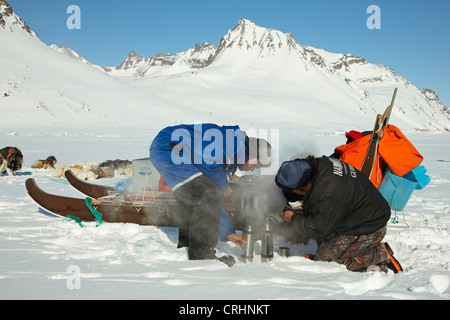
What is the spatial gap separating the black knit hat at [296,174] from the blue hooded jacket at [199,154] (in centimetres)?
81

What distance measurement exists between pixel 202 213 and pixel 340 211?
3.99 feet

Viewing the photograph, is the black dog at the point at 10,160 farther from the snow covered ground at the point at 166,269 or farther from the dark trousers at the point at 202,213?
the dark trousers at the point at 202,213

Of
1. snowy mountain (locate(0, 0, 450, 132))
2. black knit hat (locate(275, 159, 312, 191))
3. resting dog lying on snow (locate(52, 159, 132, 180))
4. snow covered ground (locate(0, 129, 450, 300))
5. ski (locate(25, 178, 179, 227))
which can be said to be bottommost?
snow covered ground (locate(0, 129, 450, 300))

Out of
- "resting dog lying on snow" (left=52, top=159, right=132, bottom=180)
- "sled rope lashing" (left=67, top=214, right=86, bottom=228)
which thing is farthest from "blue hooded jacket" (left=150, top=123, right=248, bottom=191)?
"resting dog lying on snow" (left=52, top=159, right=132, bottom=180)

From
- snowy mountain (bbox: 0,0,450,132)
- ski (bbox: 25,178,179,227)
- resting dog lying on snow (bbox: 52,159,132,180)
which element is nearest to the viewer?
ski (bbox: 25,178,179,227)

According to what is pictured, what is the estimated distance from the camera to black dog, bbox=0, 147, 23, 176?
7.93m

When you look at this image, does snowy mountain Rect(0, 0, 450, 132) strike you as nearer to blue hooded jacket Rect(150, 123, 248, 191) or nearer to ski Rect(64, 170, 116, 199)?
ski Rect(64, 170, 116, 199)

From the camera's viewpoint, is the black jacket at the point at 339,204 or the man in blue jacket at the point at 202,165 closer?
the black jacket at the point at 339,204

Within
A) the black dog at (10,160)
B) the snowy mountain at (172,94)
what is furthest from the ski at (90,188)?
the snowy mountain at (172,94)

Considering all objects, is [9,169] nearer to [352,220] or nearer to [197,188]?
[197,188]

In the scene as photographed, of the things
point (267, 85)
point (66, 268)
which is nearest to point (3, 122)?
point (66, 268)

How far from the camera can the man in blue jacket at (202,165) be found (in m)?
3.25

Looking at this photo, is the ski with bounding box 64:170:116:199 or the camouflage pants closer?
the camouflage pants

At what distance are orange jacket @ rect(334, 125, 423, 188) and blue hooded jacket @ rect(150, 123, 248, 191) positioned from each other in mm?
1251
